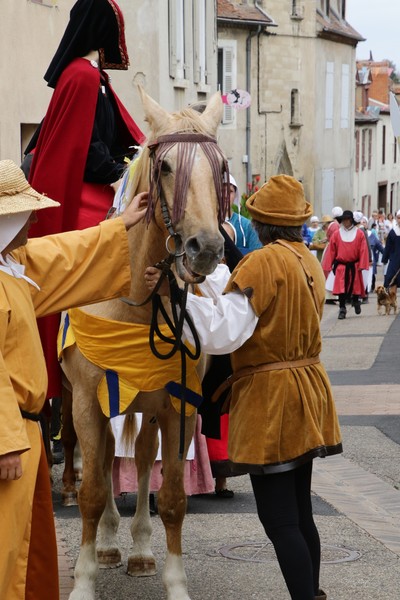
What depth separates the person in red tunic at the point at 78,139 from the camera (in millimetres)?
6117

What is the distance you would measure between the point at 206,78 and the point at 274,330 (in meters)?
23.1

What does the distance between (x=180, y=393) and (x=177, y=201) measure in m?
1.07

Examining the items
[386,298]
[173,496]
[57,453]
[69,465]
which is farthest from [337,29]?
[173,496]

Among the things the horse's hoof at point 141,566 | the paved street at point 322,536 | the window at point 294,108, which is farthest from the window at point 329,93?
the horse's hoof at point 141,566

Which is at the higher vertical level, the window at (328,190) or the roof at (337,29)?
the roof at (337,29)

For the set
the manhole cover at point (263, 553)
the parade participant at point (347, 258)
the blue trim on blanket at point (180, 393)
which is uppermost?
the blue trim on blanket at point (180, 393)

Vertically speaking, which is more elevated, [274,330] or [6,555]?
[274,330]

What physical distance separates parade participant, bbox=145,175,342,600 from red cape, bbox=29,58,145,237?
1.20m

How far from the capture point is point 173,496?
18.2 feet

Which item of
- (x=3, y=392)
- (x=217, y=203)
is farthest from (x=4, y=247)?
(x=217, y=203)

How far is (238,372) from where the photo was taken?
5.13 m

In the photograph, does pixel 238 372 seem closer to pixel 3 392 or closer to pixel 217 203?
pixel 217 203

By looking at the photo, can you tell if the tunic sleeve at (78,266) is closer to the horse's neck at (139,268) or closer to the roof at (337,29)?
the horse's neck at (139,268)

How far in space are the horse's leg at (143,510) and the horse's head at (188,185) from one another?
1.42 meters
